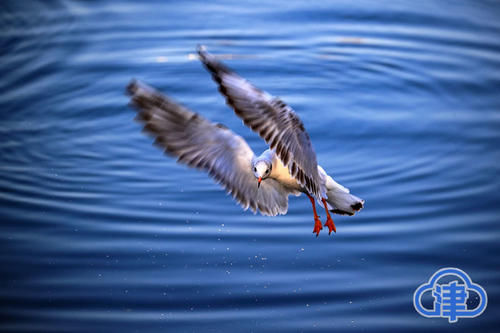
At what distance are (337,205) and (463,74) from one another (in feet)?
13.0

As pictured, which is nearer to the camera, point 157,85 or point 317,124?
point 317,124

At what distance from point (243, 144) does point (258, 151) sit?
2320 millimetres

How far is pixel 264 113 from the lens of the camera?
4.04 meters

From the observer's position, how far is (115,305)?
5.64 m

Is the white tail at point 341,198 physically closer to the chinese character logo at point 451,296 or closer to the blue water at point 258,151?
the blue water at point 258,151

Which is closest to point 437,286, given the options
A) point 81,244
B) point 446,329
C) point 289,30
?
point 446,329

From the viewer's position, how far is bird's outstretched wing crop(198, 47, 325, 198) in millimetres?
3960

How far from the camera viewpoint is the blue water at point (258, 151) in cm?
564

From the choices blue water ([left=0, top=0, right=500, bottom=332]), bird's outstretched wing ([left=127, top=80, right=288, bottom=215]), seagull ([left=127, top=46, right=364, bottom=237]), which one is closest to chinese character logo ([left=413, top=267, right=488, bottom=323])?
blue water ([left=0, top=0, right=500, bottom=332])

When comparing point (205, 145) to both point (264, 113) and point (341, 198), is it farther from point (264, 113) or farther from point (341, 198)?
point (341, 198)

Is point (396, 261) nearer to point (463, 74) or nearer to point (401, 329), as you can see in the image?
point (401, 329)

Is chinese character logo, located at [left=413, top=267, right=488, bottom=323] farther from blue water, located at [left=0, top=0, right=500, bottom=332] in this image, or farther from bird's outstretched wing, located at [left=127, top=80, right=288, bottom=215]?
bird's outstretched wing, located at [left=127, top=80, right=288, bottom=215]

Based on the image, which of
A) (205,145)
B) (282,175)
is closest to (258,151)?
(282,175)

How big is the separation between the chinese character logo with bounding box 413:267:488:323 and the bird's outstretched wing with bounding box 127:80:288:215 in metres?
1.34
